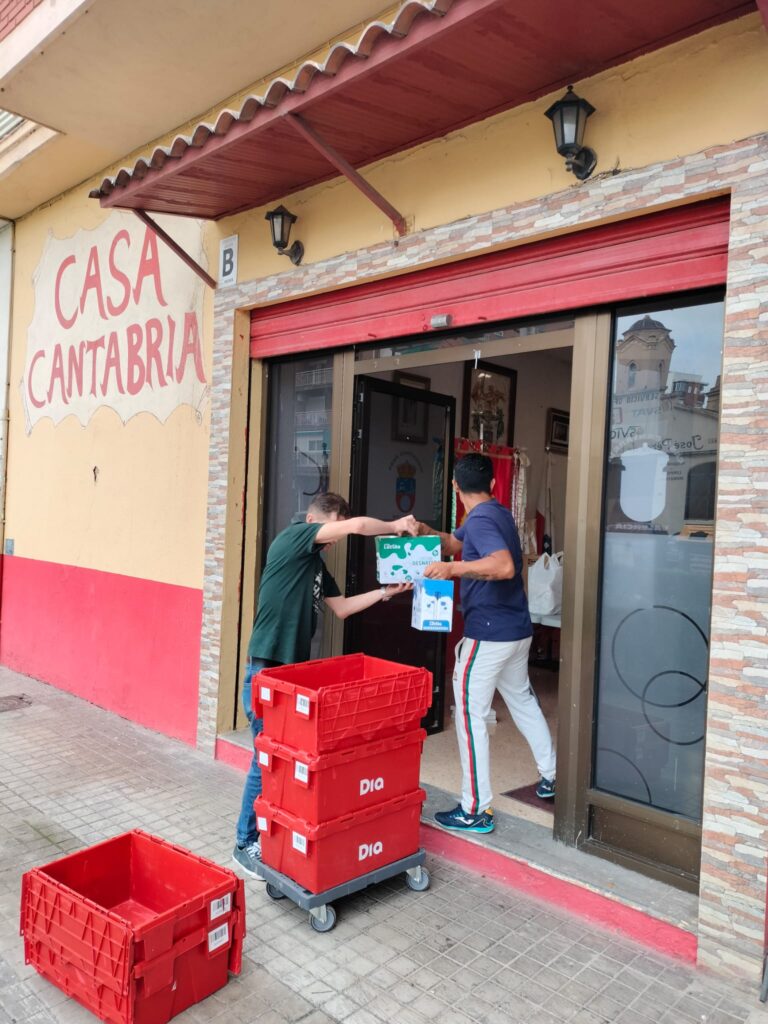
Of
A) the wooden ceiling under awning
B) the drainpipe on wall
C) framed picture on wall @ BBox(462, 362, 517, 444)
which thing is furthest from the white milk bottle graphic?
the drainpipe on wall

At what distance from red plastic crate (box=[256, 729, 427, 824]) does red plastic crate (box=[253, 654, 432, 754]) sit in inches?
1.7

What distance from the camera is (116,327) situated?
7.10 m

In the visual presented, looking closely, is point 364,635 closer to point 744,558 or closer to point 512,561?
point 512,561

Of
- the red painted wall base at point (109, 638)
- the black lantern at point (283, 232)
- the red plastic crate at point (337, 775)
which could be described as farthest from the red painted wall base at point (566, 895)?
the black lantern at point (283, 232)

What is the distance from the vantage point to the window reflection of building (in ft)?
11.7

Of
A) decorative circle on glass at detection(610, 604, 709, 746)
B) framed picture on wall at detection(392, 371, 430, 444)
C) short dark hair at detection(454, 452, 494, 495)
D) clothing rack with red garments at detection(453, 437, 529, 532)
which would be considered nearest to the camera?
decorative circle on glass at detection(610, 604, 709, 746)

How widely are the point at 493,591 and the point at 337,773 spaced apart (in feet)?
4.38

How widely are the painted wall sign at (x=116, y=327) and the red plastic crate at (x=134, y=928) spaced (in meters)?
3.67

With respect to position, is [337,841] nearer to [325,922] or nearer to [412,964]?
[325,922]

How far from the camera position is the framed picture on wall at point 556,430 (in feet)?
28.1

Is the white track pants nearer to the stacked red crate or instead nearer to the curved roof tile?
the stacked red crate

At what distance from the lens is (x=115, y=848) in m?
3.32

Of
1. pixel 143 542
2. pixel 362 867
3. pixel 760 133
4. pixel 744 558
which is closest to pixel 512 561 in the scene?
pixel 744 558

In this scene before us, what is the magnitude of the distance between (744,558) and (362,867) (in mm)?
2140
